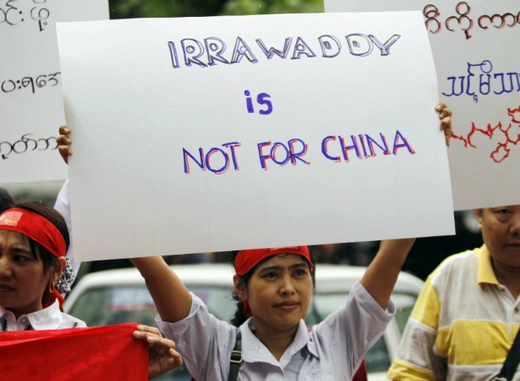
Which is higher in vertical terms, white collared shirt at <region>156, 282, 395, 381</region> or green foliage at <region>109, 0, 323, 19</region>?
green foliage at <region>109, 0, 323, 19</region>

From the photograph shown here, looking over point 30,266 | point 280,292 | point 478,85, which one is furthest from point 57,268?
point 478,85

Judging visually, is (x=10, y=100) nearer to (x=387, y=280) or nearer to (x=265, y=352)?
(x=265, y=352)

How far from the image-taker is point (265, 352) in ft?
9.91

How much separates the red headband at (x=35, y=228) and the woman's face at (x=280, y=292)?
0.70 m

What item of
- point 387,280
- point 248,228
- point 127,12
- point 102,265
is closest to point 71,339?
point 248,228

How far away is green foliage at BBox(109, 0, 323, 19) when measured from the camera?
6.43m

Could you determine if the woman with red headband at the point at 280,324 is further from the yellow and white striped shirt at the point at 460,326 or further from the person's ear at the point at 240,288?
the yellow and white striped shirt at the point at 460,326

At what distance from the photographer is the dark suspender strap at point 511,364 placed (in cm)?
322

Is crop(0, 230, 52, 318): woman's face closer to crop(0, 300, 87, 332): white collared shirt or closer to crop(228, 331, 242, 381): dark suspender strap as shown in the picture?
crop(0, 300, 87, 332): white collared shirt

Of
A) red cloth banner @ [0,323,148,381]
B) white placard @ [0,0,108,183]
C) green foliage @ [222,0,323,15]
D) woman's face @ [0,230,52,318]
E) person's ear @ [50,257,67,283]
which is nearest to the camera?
red cloth banner @ [0,323,148,381]

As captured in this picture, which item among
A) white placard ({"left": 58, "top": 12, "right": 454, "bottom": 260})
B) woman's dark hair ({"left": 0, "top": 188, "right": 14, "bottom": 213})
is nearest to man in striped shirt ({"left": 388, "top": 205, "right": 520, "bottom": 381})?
white placard ({"left": 58, "top": 12, "right": 454, "bottom": 260})

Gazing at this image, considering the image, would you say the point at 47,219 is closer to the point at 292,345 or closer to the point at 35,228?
the point at 35,228

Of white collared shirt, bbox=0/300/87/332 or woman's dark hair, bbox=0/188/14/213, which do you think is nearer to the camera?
white collared shirt, bbox=0/300/87/332

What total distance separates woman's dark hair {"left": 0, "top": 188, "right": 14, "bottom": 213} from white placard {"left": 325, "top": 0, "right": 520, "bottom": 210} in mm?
1569
